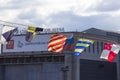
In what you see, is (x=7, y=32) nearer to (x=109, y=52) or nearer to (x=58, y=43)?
(x=58, y=43)

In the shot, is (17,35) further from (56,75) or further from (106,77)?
(106,77)

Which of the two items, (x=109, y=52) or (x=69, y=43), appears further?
(x=69, y=43)

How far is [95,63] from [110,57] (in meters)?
33.5

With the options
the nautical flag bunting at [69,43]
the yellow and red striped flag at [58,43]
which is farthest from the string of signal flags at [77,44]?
the nautical flag bunting at [69,43]

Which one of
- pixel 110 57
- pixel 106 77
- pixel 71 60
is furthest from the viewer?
pixel 106 77

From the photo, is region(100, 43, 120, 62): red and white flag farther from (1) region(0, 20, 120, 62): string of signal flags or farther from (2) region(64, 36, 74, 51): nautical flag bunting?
(2) region(64, 36, 74, 51): nautical flag bunting

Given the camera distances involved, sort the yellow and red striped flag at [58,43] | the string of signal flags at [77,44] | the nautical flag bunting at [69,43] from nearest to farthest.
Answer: the string of signal flags at [77,44] < the yellow and red striped flag at [58,43] < the nautical flag bunting at [69,43]

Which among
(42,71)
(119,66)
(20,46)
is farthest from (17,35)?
(119,66)

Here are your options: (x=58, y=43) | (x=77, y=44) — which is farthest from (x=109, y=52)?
(x=58, y=43)

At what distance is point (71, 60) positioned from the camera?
248 feet

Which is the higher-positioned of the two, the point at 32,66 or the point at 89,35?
the point at 89,35

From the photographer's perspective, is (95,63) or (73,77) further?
(95,63)

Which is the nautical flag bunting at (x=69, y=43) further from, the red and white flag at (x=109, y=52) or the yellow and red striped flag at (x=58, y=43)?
the red and white flag at (x=109, y=52)

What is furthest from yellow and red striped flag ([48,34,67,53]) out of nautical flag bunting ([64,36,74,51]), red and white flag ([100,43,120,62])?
red and white flag ([100,43,120,62])
